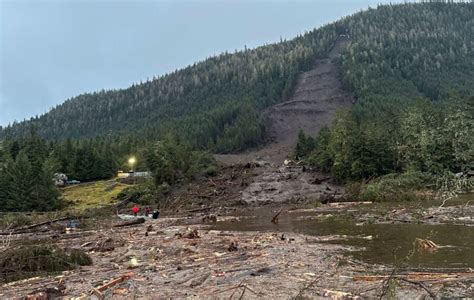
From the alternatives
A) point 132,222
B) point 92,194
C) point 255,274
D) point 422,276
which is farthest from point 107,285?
point 92,194

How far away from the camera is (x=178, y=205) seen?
70812 mm

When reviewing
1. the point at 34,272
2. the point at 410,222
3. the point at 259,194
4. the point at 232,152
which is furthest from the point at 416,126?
the point at 232,152

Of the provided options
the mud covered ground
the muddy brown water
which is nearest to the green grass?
the muddy brown water

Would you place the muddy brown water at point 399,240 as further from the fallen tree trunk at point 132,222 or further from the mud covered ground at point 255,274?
the fallen tree trunk at point 132,222

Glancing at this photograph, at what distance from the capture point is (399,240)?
23547 millimetres

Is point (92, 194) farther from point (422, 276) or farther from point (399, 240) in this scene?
point (422, 276)

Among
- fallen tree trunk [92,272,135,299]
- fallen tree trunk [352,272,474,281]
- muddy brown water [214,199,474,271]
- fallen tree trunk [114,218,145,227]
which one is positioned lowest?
fallen tree trunk [114,218,145,227]

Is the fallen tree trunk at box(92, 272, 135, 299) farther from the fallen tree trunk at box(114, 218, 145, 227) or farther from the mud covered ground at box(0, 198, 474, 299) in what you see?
the fallen tree trunk at box(114, 218, 145, 227)

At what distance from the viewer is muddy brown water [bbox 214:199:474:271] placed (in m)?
17.5

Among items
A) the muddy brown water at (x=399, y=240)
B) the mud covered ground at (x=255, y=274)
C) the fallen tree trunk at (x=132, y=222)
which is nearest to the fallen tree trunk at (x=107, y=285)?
the mud covered ground at (x=255, y=274)

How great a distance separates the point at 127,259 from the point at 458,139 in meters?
16.6

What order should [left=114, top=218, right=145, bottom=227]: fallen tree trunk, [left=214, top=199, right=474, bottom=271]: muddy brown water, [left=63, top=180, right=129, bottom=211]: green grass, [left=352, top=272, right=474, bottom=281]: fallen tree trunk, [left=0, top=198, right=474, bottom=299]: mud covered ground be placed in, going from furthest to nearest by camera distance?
[left=63, top=180, right=129, bottom=211]: green grass → [left=114, top=218, right=145, bottom=227]: fallen tree trunk → [left=214, top=199, right=474, bottom=271]: muddy brown water → [left=352, top=272, right=474, bottom=281]: fallen tree trunk → [left=0, top=198, right=474, bottom=299]: mud covered ground

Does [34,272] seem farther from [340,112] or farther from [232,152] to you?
[232,152]

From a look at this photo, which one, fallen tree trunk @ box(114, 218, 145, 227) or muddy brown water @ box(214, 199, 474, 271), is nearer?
muddy brown water @ box(214, 199, 474, 271)
